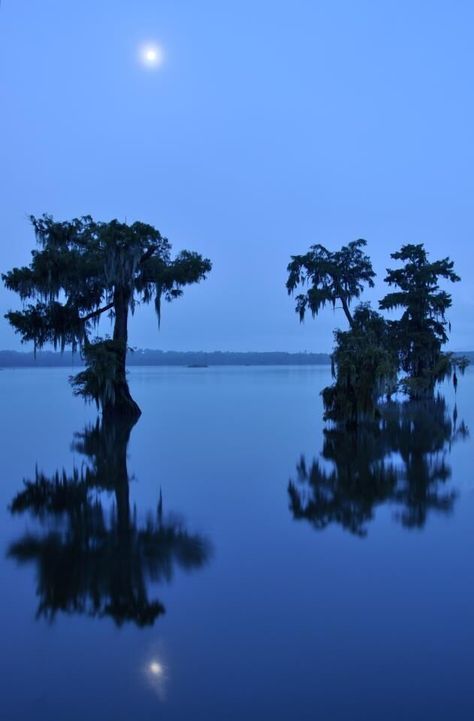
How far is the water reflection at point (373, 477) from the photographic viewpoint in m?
8.69

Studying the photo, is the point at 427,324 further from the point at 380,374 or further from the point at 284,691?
the point at 284,691

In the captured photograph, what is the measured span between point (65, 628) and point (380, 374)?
52.5 ft

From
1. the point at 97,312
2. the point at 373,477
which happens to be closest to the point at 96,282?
the point at 97,312

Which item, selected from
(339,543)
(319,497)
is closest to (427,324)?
(319,497)

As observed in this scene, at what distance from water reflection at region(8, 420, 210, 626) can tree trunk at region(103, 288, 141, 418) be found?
36.5 feet

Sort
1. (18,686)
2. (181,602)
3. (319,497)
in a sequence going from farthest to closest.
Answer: (319,497), (181,602), (18,686)

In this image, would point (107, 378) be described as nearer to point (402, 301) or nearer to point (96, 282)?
point (96, 282)

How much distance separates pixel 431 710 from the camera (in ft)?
11.9

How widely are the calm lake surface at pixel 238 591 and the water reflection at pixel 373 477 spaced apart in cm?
7

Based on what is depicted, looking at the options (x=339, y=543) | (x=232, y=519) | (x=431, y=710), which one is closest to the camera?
(x=431, y=710)

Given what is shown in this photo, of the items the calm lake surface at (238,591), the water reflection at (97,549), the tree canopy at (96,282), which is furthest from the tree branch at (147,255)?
the water reflection at (97,549)

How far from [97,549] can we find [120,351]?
16150 mm

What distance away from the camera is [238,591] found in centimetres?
561

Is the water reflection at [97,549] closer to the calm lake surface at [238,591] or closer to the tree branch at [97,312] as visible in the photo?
the calm lake surface at [238,591]
